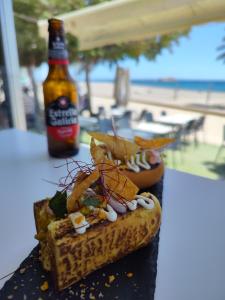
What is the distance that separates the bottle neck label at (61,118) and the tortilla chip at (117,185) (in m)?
0.39

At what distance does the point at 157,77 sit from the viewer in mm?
11195

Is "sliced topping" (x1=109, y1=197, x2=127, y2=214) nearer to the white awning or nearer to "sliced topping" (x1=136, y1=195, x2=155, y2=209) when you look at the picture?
"sliced topping" (x1=136, y1=195, x2=155, y2=209)

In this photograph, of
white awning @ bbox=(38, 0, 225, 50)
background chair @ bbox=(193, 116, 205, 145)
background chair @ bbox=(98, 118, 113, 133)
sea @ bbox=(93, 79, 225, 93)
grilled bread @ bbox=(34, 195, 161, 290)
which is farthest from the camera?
sea @ bbox=(93, 79, 225, 93)

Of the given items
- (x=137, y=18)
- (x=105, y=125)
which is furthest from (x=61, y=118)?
(x=105, y=125)

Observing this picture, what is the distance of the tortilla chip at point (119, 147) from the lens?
0.54m

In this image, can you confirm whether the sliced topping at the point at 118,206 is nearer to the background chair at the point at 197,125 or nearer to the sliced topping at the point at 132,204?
the sliced topping at the point at 132,204

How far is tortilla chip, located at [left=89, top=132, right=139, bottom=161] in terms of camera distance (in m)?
0.54

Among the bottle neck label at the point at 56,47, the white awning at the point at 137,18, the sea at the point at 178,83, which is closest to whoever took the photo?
the bottle neck label at the point at 56,47

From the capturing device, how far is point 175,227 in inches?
17.1

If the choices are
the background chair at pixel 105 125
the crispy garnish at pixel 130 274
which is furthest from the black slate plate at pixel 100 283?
the background chair at pixel 105 125

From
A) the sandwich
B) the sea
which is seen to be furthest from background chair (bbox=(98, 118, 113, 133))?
the sea

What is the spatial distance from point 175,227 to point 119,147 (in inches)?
8.2

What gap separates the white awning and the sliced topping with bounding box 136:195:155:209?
0.98 meters

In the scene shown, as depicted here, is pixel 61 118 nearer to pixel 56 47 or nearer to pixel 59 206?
pixel 56 47
